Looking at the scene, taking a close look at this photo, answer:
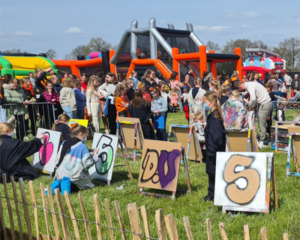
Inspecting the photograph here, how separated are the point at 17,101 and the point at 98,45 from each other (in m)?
58.3

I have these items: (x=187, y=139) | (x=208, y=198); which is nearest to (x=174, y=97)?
(x=187, y=139)

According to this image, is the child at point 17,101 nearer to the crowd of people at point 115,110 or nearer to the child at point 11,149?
the crowd of people at point 115,110

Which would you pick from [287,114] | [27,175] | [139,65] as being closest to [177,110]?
[139,65]

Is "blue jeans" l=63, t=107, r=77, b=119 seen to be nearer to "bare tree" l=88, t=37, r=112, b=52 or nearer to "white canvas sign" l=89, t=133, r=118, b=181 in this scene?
"white canvas sign" l=89, t=133, r=118, b=181

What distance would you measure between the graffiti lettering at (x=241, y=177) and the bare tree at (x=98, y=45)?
6344 centimetres

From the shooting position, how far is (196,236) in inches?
200

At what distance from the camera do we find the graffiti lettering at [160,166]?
6.60 meters

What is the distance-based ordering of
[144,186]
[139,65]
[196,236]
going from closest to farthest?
[196,236] < [144,186] < [139,65]

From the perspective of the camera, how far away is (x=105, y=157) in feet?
25.6

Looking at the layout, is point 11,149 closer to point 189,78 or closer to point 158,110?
point 158,110

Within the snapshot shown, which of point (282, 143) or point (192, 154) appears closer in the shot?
point (192, 154)

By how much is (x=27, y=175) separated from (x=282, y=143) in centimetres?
615

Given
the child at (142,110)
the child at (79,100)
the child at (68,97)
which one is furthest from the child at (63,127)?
the child at (79,100)

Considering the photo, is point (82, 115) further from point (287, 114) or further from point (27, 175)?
point (287, 114)
